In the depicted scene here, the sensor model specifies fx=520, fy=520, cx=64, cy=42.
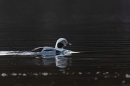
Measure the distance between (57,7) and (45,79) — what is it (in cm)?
7520

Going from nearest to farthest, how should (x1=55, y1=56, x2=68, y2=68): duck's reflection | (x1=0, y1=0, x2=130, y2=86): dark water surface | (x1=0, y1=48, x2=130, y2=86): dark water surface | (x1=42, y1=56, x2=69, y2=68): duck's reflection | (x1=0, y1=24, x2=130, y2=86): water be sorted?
1. (x1=0, y1=48, x2=130, y2=86): dark water surface
2. (x1=0, y1=24, x2=130, y2=86): water
3. (x1=0, y1=0, x2=130, y2=86): dark water surface
4. (x1=55, y1=56, x2=68, y2=68): duck's reflection
5. (x1=42, y1=56, x2=69, y2=68): duck's reflection

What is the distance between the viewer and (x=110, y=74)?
22438mm

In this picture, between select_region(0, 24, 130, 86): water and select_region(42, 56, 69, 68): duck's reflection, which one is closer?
select_region(0, 24, 130, 86): water

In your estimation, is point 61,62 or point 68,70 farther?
point 61,62

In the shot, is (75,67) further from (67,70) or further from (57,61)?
(57,61)

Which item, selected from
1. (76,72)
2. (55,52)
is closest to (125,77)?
(76,72)

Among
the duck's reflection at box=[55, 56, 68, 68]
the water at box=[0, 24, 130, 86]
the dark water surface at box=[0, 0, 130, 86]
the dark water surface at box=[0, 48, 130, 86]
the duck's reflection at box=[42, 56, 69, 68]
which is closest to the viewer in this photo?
the dark water surface at box=[0, 48, 130, 86]

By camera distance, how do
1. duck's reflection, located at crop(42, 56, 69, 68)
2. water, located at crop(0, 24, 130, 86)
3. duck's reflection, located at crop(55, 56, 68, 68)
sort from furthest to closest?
1. duck's reflection, located at crop(42, 56, 69, 68)
2. duck's reflection, located at crop(55, 56, 68, 68)
3. water, located at crop(0, 24, 130, 86)

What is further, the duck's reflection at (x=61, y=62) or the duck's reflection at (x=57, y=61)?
the duck's reflection at (x=57, y=61)

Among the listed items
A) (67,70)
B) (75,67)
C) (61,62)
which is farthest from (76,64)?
(67,70)

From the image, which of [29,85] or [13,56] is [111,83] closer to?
[29,85]

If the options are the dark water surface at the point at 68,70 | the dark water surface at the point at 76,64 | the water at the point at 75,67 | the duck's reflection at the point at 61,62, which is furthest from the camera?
the duck's reflection at the point at 61,62

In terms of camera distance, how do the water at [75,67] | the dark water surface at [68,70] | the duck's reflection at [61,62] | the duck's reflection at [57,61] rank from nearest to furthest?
the dark water surface at [68,70] → the water at [75,67] → the duck's reflection at [61,62] → the duck's reflection at [57,61]

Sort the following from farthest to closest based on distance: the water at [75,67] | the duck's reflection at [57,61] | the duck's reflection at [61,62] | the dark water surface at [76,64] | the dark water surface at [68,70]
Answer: the duck's reflection at [57,61] → the duck's reflection at [61,62] → the dark water surface at [76,64] → the water at [75,67] → the dark water surface at [68,70]
